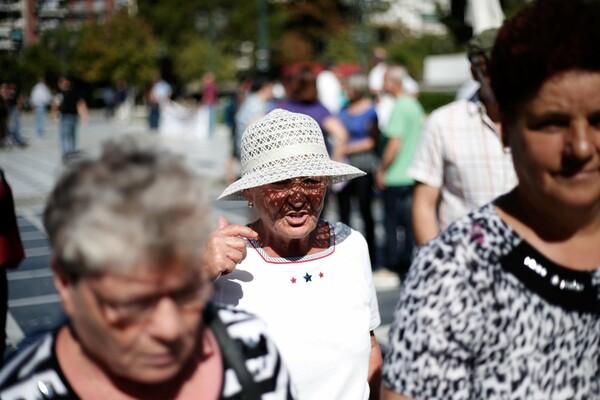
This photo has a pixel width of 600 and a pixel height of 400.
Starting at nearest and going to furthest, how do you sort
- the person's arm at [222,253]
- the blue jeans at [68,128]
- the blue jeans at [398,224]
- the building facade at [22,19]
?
1. the person's arm at [222,253]
2. the building facade at [22,19]
3. the blue jeans at [398,224]
4. the blue jeans at [68,128]

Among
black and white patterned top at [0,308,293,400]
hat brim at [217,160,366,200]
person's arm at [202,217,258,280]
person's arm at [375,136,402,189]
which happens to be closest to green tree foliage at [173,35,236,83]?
person's arm at [375,136,402,189]

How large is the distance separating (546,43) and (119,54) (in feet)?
147

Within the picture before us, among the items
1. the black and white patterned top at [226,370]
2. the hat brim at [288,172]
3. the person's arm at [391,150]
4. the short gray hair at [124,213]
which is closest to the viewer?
the short gray hair at [124,213]

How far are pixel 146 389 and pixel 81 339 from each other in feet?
0.48

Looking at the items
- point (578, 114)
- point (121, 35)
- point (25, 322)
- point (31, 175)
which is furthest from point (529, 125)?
point (121, 35)

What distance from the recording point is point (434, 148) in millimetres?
4246

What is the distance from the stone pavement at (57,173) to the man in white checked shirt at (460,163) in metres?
1.12

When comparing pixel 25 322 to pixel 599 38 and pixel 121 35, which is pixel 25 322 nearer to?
pixel 599 38

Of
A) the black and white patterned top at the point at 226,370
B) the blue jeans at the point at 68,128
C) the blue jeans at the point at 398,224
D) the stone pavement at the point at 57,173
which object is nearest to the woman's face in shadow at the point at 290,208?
the stone pavement at the point at 57,173

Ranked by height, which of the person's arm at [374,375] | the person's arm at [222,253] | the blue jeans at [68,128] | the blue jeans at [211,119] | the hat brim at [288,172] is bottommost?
the blue jeans at [211,119]

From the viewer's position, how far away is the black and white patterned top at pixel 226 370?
4.90 ft

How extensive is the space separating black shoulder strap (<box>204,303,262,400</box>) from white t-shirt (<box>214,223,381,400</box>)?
978mm

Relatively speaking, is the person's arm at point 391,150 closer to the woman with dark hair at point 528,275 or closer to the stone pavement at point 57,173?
the stone pavement at point 57,173

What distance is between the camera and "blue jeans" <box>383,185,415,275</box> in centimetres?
855
